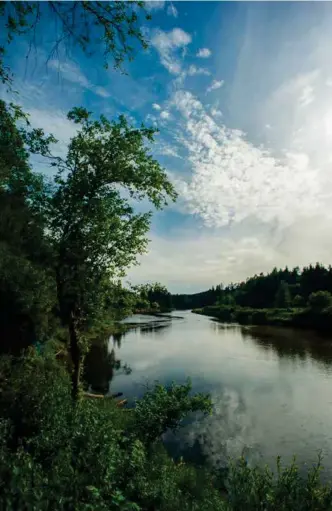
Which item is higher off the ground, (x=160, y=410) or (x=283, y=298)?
(x=283, y=298)

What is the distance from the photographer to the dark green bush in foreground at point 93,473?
5152mm

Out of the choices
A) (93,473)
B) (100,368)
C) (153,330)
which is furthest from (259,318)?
(93,473)

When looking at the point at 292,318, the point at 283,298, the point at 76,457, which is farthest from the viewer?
the point at 283,298

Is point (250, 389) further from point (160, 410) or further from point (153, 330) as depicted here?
point (153, 330)

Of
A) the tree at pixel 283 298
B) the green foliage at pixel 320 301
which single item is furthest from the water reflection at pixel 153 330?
the tree at pixel 283 298

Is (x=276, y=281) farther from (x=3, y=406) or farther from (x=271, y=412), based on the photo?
(x=3, y=406)

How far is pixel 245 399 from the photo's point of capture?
26891 mm

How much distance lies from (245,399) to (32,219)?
21.8 meters

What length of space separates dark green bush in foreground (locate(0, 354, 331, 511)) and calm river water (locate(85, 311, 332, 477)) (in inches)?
206

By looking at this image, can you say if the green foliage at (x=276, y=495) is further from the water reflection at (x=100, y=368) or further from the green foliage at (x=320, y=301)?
the green foliage at (x=320, y=301)

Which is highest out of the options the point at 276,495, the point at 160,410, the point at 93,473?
the point at 93,473

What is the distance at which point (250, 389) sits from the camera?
2950cm

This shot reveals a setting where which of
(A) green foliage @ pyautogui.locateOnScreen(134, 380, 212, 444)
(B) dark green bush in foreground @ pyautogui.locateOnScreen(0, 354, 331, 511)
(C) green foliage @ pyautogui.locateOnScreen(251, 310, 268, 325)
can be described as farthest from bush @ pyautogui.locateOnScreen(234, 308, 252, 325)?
(B) dark green bush in foreground @ pyautogui.locateOnScreen(0, 354, 331, 511)

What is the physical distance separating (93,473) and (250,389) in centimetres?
2568
